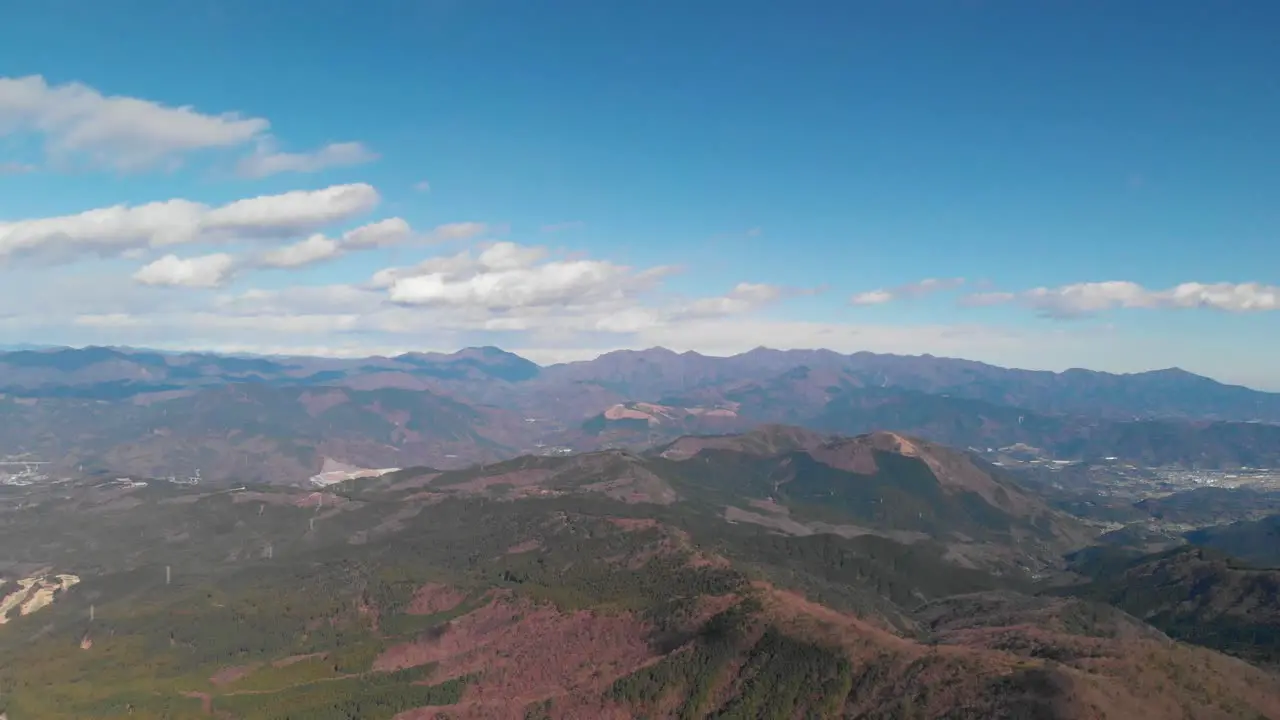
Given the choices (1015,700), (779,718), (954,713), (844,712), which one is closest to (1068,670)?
(1015,700)

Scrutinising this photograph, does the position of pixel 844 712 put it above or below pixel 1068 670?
below

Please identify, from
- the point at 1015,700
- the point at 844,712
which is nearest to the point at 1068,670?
the point at 1015,700

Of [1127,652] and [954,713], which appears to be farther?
[1127,652]

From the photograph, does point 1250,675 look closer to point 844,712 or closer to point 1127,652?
point 1127,652

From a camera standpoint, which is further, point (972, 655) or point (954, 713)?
point (972, 655)

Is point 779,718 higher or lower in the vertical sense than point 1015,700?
lower

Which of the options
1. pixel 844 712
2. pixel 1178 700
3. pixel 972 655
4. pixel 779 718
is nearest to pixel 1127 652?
pixel 1178 700

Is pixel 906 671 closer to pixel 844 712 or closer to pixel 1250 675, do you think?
pixel 844 712

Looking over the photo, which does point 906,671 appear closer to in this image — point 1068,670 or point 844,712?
point 844,712

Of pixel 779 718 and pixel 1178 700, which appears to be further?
pixel 779 718
